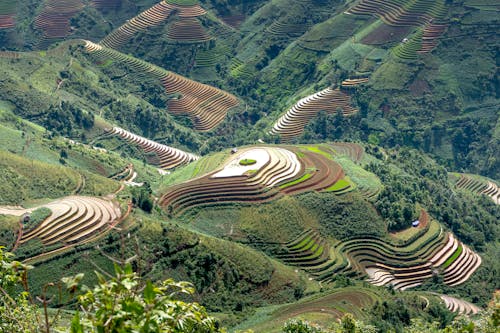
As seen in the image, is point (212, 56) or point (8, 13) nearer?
point (212, 56)

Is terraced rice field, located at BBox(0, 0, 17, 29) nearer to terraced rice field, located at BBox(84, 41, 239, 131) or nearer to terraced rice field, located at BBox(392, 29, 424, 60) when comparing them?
terraced rice field, located at BBox(84, 41, 239, 131)

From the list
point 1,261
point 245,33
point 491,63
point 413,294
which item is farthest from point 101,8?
point 1,261

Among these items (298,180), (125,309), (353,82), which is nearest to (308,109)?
(353,82)

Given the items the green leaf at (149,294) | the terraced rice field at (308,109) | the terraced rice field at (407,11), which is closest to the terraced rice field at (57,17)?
the terraced rice field at (308,109)

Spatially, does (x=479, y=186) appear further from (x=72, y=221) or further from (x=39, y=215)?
Result: (x=39, y=215)

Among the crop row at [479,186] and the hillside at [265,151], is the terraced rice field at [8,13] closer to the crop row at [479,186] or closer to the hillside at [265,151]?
the hillside at [265,151]

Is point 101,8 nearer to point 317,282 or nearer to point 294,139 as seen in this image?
point 294,139
